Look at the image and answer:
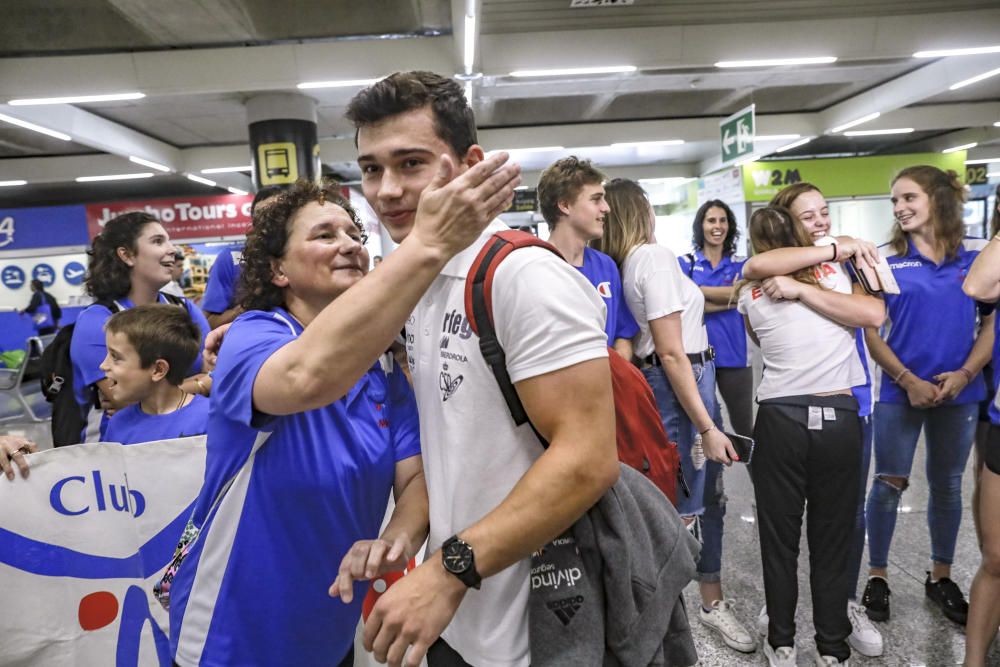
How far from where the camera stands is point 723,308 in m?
3.72

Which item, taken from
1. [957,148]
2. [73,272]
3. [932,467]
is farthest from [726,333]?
[957,148]

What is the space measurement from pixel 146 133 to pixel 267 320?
12134 millimetres

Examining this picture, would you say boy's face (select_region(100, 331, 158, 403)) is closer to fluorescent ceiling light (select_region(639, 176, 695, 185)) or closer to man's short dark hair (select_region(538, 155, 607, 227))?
man's short dark hair (select_region(538, 155, 607, 227))

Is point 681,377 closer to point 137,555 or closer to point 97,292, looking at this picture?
point 137,555

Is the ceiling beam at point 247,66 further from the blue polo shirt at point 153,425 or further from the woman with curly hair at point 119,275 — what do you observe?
the blue polo shirt at point 153,425

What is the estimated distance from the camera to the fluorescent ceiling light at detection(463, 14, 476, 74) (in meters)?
6.10

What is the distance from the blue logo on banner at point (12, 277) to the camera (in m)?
14.2


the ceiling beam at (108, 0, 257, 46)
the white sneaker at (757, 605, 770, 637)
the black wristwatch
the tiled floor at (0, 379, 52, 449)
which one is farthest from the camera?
the tiled floor at (0, 379, 52, 449)

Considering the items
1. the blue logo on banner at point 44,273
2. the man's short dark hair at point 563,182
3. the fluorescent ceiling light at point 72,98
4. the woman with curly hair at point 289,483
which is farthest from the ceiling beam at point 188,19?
the blue logo on banner at point 44,273

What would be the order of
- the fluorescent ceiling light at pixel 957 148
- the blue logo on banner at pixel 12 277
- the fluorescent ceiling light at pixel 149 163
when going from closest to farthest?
the fluorescent ceiling light at pixel 149 163
the blue logo on banner at pixel 12 277
the fluorescent ceiling light at pixel 957 148

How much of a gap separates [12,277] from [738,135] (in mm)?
15491

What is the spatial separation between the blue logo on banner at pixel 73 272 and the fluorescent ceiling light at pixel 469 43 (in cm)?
1148

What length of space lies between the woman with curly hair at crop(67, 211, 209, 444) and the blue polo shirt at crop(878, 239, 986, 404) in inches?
122

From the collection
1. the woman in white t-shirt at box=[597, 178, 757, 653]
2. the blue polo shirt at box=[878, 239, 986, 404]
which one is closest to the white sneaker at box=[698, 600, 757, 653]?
the woman in white t-shirt at box=[597, 178, 757, 653]
